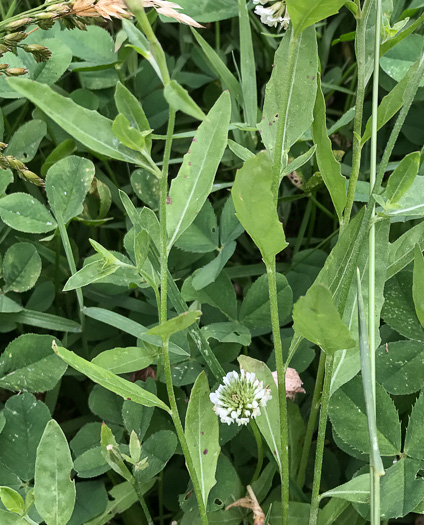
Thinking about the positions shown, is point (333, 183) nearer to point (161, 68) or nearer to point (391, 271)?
point (391, 271)

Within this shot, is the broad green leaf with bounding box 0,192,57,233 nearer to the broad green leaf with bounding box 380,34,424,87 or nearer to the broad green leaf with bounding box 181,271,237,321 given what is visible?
the broad green leaf with bounding box 181,271,237,321

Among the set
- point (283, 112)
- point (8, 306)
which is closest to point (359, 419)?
point (283, 112)

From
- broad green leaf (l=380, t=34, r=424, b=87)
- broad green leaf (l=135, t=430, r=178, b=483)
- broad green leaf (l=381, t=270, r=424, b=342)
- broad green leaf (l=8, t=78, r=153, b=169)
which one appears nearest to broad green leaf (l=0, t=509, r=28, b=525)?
broad green leaf (l=135, t=430, r=178, b=483)

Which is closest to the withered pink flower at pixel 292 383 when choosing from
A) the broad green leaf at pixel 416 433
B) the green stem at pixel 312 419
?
the green stem at pixel 312 419

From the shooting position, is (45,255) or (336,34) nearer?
(45,255)

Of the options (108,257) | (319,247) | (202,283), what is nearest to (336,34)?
(319,247)

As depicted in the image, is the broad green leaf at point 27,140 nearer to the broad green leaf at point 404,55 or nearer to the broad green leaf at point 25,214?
the broad green leaf at point 25,214
